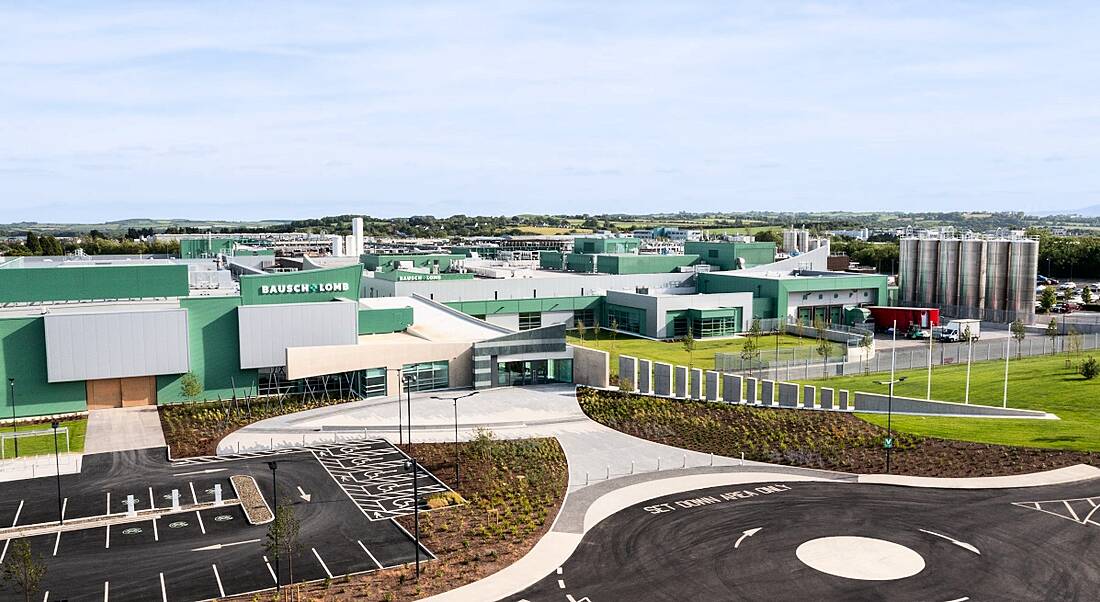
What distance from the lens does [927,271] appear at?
103 metres

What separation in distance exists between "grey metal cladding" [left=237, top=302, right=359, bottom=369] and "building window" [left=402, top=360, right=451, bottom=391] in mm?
5012

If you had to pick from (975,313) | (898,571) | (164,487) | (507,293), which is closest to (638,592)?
(898,571)

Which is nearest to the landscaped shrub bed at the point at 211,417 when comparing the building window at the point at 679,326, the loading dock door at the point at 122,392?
the loading dock door at the point at 122,392

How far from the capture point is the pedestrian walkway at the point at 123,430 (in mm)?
47500

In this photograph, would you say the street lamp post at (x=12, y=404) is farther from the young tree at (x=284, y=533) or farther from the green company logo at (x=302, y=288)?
the young tree at (x=284, y=533)

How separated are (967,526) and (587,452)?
62.0 ft

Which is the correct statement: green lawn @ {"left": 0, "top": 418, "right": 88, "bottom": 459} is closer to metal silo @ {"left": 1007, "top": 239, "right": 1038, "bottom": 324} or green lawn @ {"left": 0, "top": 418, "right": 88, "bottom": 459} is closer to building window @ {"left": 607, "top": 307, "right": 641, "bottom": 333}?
building window @ {"left": 607, "top": 307, "right": 641, "bottom": 333}

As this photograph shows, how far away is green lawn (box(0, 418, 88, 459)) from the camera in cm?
4650

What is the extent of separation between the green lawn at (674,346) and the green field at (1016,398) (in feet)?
33.1

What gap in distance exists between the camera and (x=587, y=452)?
4622cm

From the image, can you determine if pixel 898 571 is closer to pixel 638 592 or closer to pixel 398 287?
pixel 638 592

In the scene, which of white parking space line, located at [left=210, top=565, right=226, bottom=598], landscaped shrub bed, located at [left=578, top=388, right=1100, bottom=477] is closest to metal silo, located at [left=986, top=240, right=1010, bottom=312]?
landscaped shrub bed, located at [left=578, top=388, right=1100, bottom=477]

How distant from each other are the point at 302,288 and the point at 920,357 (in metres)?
48.1

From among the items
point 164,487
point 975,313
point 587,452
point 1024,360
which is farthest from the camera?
point 975,313
